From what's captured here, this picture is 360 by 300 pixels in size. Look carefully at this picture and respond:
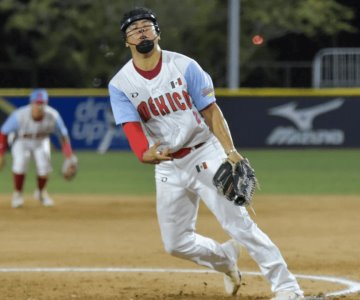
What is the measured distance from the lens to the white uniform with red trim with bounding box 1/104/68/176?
1620 cm

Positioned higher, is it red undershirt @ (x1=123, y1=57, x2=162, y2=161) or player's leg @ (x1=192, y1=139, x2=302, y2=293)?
red undershirt @ (x1=123, y1=57, x2=162, y2=161)

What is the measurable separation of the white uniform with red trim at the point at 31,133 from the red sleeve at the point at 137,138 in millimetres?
8219

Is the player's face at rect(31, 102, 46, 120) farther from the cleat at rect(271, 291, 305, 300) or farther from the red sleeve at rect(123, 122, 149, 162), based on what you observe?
the cleat at rect(271, 291, 305, 300)

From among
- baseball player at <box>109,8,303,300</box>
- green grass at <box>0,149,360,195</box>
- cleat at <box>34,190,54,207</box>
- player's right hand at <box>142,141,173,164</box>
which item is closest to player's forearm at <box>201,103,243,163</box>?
baseball player at <box>109,8,303,300</box>

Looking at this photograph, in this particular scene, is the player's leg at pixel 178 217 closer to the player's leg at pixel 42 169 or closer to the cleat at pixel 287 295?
the cleat at pixel 287 295

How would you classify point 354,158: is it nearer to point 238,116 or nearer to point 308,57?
point 238,116

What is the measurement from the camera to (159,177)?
838cm

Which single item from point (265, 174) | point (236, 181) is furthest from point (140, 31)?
point (265, 174)

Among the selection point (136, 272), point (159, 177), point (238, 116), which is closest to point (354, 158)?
point (238, 116)

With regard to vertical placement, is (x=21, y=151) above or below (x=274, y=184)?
above

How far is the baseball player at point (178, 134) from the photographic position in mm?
7867

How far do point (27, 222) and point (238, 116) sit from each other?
1332 cm

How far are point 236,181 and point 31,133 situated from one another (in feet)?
29.5

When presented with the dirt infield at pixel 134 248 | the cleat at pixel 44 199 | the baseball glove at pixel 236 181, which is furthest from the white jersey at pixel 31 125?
the baseball glove at pixel 236 181
